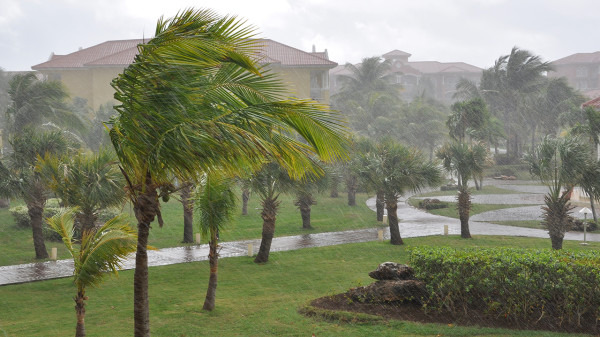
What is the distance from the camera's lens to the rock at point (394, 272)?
43.1ft

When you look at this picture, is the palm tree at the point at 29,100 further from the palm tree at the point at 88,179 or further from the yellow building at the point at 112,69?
the yellow building at the point at 112,69

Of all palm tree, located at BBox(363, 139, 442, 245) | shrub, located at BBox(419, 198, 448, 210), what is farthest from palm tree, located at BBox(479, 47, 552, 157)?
palm tree, located at BBox(363, 139, 442, 245)

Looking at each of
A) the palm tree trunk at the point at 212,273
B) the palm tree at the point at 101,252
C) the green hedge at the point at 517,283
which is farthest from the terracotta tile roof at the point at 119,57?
the palm tree at the point at 101,252

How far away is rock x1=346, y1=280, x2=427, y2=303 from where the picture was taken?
40.1ft

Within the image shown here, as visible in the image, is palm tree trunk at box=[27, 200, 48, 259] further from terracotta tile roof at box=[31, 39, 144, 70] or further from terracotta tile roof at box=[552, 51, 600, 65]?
terracotta tile roof at box=[552, 51, 600, 65]

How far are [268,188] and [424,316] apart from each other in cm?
891

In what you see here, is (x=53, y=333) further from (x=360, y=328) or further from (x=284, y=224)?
(x=284, y=224)

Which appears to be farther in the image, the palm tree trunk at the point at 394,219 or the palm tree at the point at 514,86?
the palm tree at the point at 514,86

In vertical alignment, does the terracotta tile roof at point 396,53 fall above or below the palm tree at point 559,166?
above

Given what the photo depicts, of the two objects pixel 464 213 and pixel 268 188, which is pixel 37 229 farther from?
pixel 464 213

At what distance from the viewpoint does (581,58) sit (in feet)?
380

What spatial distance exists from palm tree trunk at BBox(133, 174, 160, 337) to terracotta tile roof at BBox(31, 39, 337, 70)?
45.2 m

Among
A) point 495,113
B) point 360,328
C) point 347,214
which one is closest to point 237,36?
point 360,328

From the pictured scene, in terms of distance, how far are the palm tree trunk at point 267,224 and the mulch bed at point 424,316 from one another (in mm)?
6647
